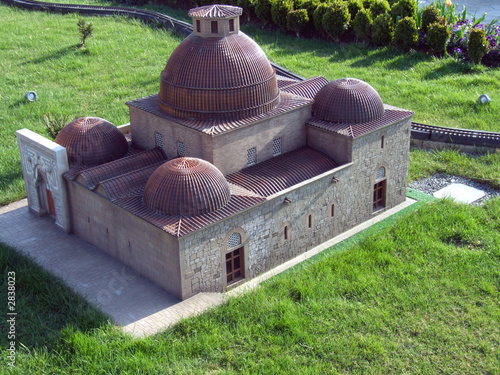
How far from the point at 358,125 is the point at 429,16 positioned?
21318mm

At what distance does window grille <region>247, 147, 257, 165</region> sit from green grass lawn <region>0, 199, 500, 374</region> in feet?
14.7

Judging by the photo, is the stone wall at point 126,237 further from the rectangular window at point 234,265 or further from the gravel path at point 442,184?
the gravel path at point 442,184

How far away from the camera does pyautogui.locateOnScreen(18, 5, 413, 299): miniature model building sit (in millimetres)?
22141

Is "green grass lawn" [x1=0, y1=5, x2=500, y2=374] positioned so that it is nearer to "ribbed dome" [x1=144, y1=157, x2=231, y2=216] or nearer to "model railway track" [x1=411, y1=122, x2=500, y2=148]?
"model railway track" [x1=411, y1=122, x2=500, y2=148]

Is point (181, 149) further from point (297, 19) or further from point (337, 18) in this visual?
point (297, 19)

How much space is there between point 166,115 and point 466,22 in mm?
28521

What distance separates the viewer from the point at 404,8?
44.8m

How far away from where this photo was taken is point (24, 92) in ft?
132

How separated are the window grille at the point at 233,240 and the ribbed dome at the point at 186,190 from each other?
47.5 inches

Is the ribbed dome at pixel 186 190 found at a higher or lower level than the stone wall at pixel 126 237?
higher

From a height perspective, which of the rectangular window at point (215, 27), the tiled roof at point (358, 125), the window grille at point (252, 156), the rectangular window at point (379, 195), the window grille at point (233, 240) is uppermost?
the rectangular window at point (215, 27)

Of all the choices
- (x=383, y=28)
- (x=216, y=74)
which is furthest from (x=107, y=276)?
(x=383, y=28)

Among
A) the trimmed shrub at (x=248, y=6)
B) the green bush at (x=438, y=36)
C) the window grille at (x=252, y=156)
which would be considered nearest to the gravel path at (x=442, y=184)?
the window grille at (x=252, y=156)

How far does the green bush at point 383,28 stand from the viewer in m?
44.2
